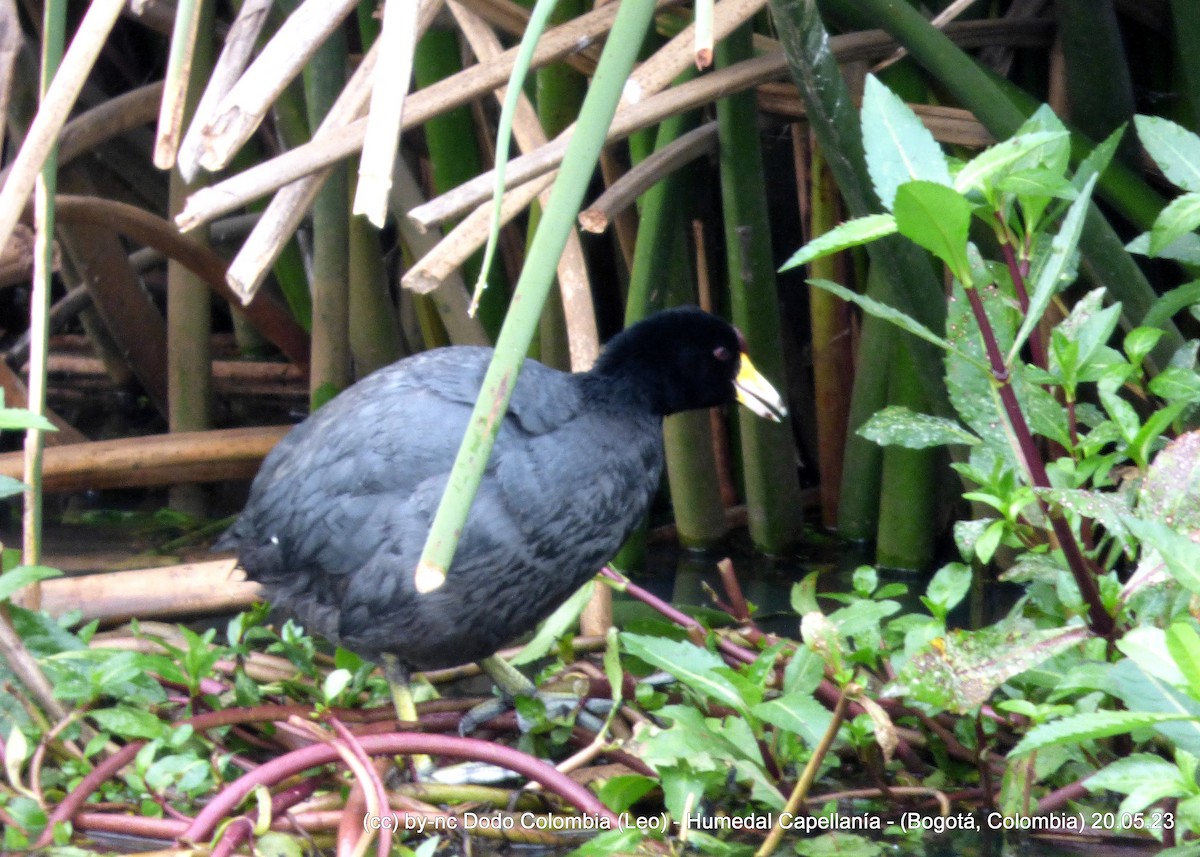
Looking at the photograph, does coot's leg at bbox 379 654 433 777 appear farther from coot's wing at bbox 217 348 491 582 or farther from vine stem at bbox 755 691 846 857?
vine stem at bbox 755 691 846 857

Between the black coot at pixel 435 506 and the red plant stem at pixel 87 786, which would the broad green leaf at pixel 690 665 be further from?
the red plant stem at pixel 87 786

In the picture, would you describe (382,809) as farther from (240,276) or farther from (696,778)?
(240,276)

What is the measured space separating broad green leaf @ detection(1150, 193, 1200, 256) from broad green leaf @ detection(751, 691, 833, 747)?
0.67m

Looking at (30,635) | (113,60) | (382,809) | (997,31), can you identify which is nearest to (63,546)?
(30,635)

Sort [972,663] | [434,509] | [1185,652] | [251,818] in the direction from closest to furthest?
1. [1185,652]
2. [972,663]
3. [251,818]
4. [434,509]

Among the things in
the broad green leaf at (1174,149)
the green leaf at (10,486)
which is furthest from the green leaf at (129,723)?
the broad green leaf at (1174,149)

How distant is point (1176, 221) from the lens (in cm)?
148

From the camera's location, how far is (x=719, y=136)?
2510 mm

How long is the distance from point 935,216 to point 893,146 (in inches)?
6.9

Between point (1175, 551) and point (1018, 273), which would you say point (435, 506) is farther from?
point (1175, 551)

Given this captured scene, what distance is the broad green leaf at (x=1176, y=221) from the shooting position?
1.48 metres

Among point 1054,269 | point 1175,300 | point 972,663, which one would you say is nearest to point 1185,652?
point 972,663

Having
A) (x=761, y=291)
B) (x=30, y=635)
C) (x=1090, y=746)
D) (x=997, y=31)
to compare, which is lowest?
(x=1090, y=746)

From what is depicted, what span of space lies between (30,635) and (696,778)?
100 centimetres
